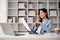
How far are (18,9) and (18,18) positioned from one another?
14.3 inches

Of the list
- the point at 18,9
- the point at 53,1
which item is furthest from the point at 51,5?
the point at 18,9

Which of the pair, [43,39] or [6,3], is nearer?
[43,39]

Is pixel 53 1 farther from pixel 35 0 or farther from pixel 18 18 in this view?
pixel 18 18

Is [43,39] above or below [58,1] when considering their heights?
below

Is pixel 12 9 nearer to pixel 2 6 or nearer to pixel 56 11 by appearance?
pixel 2 6

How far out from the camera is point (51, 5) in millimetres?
5074

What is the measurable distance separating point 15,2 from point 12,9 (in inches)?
12.1

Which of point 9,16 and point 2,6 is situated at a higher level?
point 2,6

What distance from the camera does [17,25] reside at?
5082mm

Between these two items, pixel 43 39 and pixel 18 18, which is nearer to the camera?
pixel 43 39

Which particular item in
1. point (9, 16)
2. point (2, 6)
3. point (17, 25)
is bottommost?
point (17, 25)

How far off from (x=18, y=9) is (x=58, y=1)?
163 cm

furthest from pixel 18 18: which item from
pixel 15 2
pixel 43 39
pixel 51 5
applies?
pixel 43 39

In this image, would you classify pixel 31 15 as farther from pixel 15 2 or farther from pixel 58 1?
pixel 58 1
